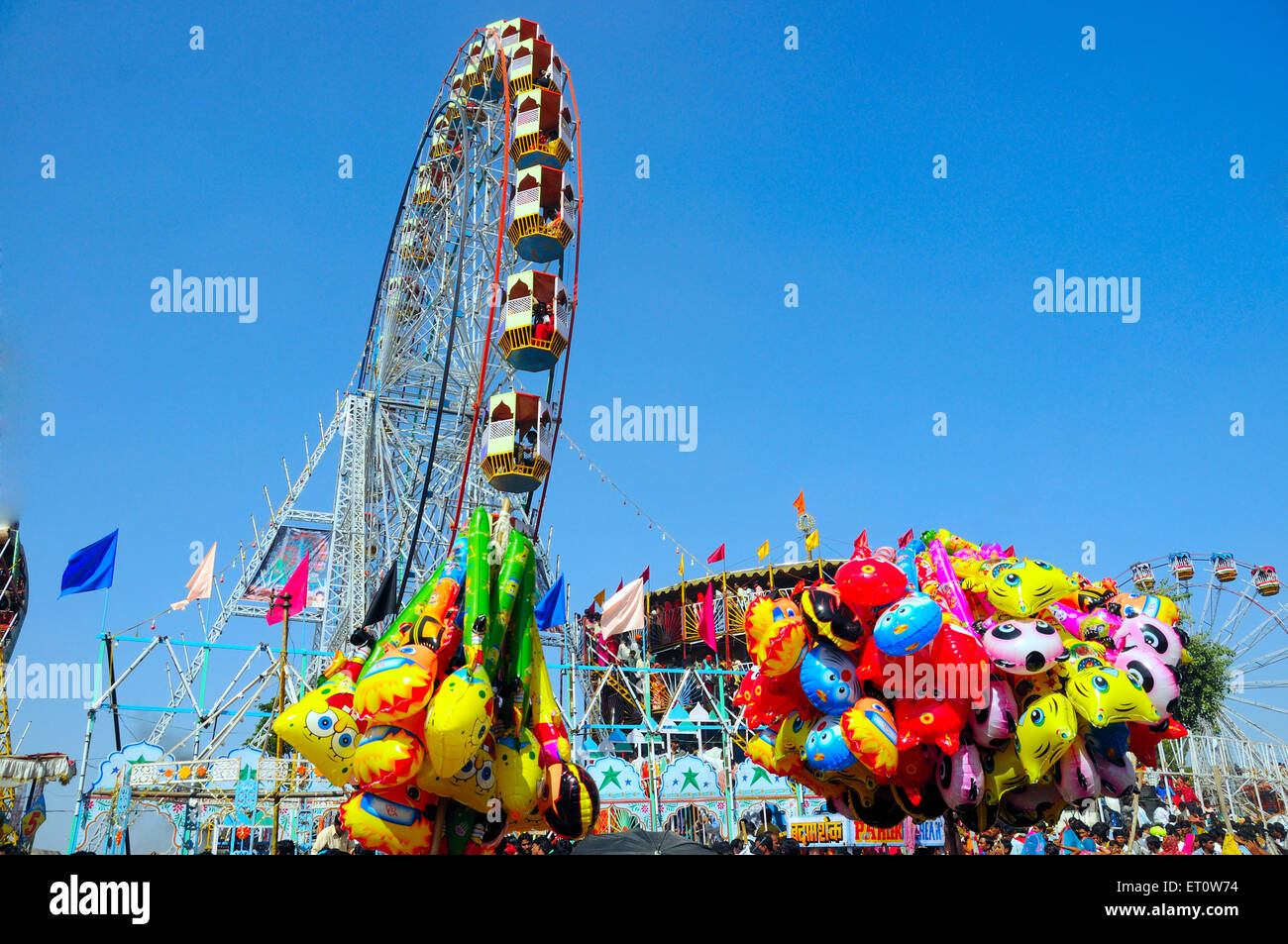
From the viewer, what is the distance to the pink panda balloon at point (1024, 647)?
1100 centimetres

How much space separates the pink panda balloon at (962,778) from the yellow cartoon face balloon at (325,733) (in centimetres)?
711

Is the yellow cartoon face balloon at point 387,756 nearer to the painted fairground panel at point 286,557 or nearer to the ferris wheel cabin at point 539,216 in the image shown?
the ferris wheel cabin at point 539,216

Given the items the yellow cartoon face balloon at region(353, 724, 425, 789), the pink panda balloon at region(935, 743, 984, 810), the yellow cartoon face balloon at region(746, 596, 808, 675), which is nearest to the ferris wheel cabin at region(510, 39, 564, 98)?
the yellow cartoon face balloon at region(746, 596, 808, 675)

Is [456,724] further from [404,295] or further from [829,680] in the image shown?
[404,295]

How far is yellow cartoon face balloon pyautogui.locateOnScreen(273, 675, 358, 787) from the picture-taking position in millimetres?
10258

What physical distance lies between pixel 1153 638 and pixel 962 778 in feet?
10.00

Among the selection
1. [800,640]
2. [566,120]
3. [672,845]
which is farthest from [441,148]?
[672,845]

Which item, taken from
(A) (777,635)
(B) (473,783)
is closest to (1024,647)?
(A) (777,635)

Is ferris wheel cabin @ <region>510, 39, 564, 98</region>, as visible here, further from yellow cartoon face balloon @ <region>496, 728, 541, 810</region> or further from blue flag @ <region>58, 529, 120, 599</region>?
yellow cartoon face balloon @ <region>496, 728, 541, 810</region>

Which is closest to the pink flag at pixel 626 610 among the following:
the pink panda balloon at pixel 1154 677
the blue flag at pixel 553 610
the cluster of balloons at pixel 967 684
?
the blue flag at pixel 553 610

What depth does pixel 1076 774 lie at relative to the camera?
36.8ft
